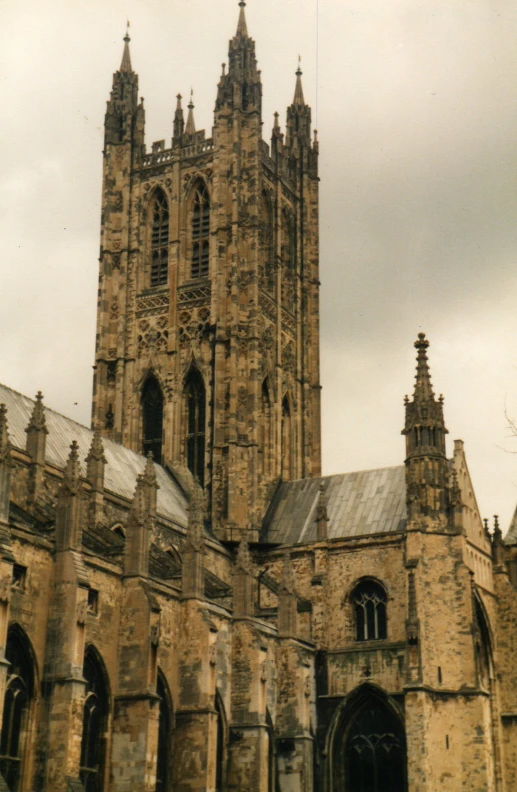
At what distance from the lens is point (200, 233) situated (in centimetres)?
6100

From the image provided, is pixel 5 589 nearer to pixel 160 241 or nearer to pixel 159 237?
pixel 160 241

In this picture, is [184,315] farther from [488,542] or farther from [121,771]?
[121,771]

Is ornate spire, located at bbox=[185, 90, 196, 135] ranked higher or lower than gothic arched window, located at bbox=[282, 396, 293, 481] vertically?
higher

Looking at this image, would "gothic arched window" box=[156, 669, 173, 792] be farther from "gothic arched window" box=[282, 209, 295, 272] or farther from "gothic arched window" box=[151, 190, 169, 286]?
"gothic arched window" box=[282, 209, 295, 272]

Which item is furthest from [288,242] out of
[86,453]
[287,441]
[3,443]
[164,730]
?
[3,443]

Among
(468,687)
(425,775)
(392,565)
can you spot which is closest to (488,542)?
(392,565)

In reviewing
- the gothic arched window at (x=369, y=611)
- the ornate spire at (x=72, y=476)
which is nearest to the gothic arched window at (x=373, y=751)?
the gothic arched window at (x=369, y=611)

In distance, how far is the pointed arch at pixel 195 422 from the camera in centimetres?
5706

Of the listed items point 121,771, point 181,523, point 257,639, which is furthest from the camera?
Answer: point 181,523

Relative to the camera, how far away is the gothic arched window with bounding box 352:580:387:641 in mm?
50781

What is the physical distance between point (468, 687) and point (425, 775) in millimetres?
3757

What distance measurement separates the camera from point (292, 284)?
63.6 m

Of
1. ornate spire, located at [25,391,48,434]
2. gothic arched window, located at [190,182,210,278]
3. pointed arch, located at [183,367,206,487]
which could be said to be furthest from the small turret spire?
ornate spire, located at [25,391,48,434]

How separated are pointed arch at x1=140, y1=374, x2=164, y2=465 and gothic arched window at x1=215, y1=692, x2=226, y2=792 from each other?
16.7 meters
